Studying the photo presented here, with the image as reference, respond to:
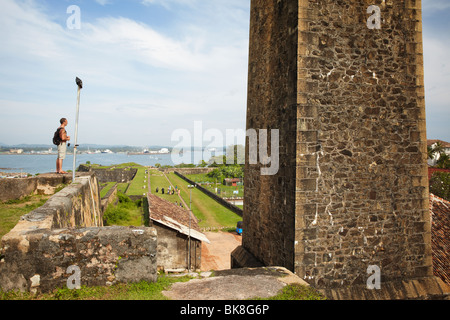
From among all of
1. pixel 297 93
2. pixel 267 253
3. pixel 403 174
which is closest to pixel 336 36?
pixel 297 93

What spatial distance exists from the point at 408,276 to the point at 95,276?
244 inches

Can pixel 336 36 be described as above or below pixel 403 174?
above

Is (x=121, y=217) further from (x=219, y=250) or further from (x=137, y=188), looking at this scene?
(x=137, y=188)

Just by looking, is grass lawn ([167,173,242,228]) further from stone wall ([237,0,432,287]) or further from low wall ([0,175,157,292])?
low wall ([0,175,157,292])

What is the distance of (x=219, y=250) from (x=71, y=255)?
15.9m

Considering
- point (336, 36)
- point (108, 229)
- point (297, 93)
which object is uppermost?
point (336, 36)

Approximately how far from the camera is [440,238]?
8922 millimetres

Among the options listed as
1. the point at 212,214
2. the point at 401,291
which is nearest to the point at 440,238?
the point at 401,291

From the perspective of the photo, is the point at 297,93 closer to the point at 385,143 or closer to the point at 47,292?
the point at 385,143

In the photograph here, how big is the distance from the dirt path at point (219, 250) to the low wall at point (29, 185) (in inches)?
354

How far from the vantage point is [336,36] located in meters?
5.71

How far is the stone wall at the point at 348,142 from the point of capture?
5547 mm
